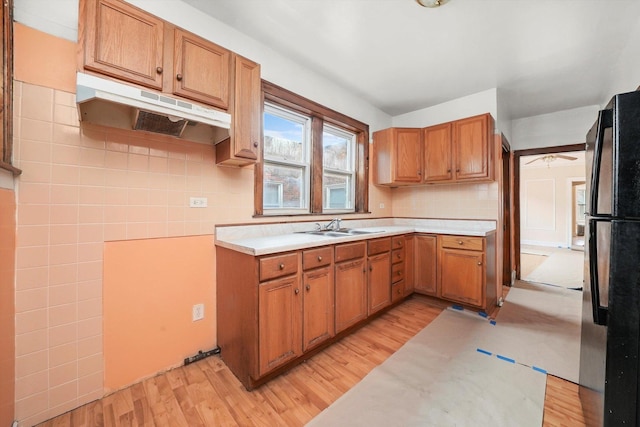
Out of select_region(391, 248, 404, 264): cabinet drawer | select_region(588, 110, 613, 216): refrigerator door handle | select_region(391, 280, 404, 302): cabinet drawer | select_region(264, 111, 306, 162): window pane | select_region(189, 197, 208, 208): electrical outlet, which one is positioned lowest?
select_region(391, 280, 404, 302): cabinet drawer

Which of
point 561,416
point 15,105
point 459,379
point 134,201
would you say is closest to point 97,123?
point 15,105

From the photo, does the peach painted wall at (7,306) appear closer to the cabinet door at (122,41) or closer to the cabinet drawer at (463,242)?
the cabinet door at (122,41)

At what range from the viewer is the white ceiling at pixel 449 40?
1.84m

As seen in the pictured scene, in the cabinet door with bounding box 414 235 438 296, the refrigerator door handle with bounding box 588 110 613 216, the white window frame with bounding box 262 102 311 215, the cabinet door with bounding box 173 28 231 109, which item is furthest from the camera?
the cabinet door with bounding box 414 235 438 296

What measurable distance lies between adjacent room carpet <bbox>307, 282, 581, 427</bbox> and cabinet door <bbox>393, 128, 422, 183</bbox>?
68.2 inches

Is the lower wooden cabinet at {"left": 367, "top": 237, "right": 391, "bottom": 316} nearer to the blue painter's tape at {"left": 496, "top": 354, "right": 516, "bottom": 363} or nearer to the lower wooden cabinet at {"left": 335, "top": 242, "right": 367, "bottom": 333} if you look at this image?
the lower wooden cabinet at {"left": 335, "top": 242, "right": 367, "bottom": 333}

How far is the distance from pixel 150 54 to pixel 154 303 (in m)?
1.57

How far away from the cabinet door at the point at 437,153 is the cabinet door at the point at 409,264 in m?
0.88

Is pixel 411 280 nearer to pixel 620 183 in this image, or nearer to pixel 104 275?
pixel 620 183

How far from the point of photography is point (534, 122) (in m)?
3.96

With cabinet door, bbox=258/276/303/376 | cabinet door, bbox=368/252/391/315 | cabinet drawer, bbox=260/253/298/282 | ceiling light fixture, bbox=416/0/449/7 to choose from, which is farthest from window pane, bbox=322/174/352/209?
ceiling light fixture, bbox=416/0/449/7

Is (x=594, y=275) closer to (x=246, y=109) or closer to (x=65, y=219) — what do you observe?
(x=246, y=109)

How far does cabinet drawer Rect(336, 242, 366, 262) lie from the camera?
6.94 feet

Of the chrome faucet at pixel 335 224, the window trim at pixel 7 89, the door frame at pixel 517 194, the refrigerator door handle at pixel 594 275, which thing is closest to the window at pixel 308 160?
the chrome faucet at pixel 335 224
